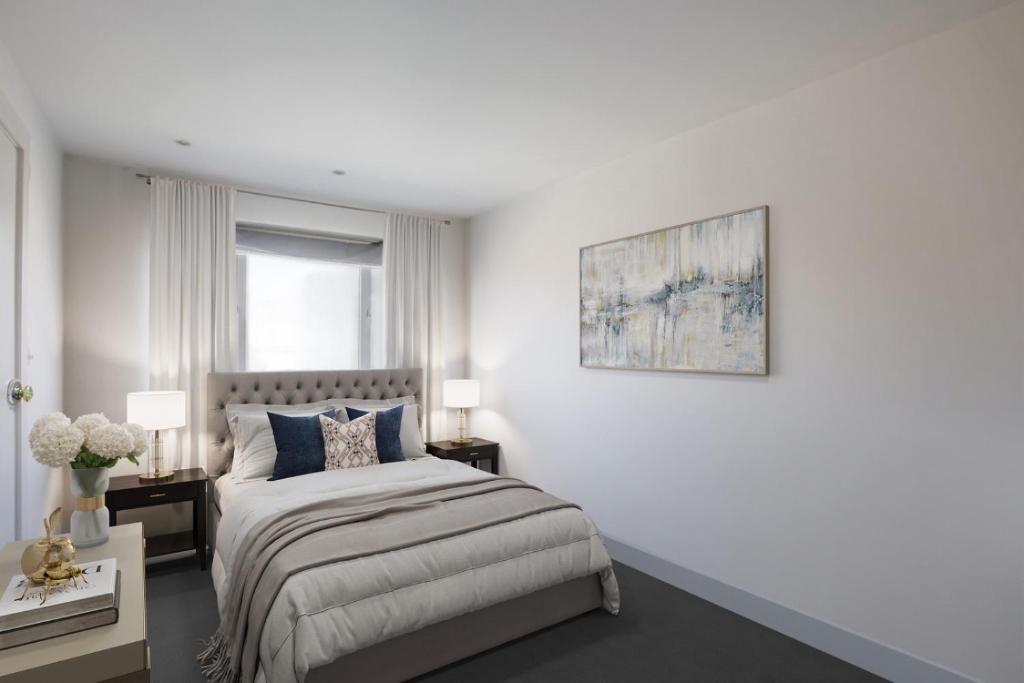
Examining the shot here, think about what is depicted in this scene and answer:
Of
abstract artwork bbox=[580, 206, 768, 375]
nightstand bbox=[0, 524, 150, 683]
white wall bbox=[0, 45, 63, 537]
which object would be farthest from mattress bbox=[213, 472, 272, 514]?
abstract artwork bbox=[580, 206, 768, 375]

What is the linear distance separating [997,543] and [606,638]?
5.50ft

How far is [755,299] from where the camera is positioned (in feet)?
9.37

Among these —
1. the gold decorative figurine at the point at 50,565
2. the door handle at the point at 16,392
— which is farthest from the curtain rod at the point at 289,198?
the gold decorative figurine at the point at 50,565

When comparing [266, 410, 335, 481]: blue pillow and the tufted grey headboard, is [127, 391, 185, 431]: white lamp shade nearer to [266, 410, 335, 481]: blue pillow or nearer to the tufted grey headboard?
the tufted grey headboard

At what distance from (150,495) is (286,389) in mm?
1166

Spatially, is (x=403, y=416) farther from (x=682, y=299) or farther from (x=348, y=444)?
(x=682, y=299)

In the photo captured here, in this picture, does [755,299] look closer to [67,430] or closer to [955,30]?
[955,30]

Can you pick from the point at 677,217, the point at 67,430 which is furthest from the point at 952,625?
the point at 67,430

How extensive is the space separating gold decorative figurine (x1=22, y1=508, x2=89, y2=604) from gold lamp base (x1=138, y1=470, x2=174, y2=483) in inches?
83.7

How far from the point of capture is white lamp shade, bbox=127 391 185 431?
3.39m

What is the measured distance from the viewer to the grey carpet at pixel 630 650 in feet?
7.83

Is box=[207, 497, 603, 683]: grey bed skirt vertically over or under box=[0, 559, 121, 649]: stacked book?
under

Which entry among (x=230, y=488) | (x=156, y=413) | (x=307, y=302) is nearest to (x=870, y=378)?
(x=230, y=488)

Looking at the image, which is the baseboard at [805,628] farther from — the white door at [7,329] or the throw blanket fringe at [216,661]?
the white door at [7,329]
